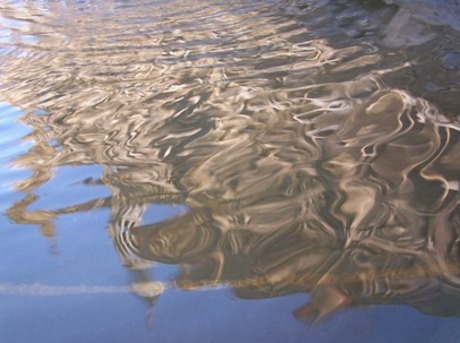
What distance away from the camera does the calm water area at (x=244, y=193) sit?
198cm

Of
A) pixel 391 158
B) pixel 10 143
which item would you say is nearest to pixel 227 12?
pixel 10 143

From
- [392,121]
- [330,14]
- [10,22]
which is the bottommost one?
[10,22]

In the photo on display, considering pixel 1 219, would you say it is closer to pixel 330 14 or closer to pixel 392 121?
pixel 392 121

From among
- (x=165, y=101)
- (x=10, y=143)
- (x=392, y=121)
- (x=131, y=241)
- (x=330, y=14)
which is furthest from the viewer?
(x=330, y=14)

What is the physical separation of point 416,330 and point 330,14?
459 centimetres

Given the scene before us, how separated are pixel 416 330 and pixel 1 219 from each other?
1759 millimetres

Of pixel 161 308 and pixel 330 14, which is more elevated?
pixel 161 308

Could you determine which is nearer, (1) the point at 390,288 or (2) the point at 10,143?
(1) the point at 390,288

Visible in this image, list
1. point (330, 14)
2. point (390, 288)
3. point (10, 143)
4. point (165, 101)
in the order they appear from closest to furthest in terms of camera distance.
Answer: point (390, 288) → point (10, 143) → point (165, 101) → point (330, 14)

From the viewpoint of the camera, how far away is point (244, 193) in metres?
2.69

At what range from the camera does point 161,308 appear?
6.70ft

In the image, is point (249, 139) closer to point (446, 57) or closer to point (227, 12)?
point (446, 57)

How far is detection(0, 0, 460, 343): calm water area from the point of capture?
198 centimetres

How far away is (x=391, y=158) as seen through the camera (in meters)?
2.81
